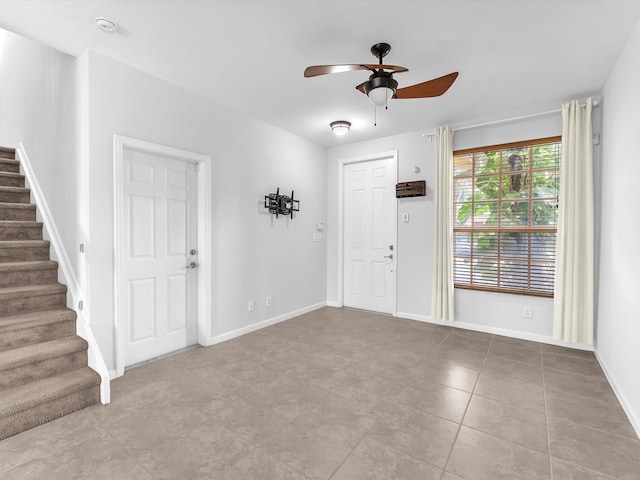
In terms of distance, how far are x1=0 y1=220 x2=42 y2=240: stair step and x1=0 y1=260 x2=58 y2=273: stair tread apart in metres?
0.35

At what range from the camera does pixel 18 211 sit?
10.6 ft

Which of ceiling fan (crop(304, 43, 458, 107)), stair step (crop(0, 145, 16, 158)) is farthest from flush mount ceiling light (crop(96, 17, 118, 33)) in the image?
stair step (crop(0, 145, 16, 158))

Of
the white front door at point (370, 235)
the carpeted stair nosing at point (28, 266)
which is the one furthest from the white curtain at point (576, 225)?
the carpeted stair nosing at point (28, 266)

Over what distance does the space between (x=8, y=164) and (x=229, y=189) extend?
2.43 meters

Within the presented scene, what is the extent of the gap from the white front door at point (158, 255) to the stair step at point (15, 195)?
140 cm

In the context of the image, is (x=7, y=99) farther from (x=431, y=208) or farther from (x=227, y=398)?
(x=431, y=208)

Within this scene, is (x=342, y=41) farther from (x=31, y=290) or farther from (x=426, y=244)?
(x=31, y=290)

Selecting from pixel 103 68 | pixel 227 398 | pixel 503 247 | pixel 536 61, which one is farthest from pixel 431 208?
pixel 103 68

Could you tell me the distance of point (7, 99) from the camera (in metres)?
3.74

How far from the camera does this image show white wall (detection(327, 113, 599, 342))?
3.78 m

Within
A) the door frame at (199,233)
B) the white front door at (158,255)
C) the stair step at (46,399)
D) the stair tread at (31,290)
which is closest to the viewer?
the stair step at (46,399)

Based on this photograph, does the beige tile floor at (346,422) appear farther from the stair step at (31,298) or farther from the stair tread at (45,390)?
the stair step at (31,298)

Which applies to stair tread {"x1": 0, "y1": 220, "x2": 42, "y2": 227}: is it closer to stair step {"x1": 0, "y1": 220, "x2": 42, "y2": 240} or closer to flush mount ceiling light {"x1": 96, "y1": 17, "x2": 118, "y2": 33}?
stair step {"x1": 0, "y1": 220, "x2": 42, "y2": 240}

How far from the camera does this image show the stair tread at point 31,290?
253 centimetres
